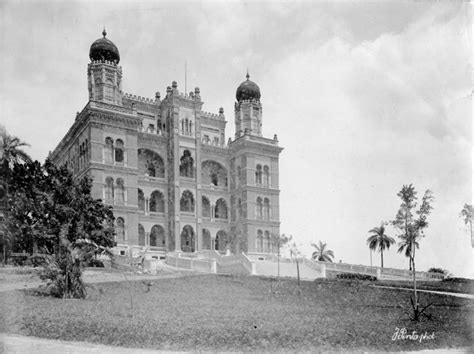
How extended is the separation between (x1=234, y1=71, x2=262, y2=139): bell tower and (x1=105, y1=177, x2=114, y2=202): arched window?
14.7m

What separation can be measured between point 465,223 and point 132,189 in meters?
28.1

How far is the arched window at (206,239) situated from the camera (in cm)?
4672

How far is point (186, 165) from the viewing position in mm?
46656

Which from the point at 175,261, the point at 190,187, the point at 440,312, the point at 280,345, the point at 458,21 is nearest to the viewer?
the point at 280,345

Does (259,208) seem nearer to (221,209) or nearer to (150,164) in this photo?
(221,209)

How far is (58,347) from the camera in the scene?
10.8 m

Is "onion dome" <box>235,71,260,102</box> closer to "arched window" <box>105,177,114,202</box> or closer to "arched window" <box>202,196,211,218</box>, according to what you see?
"arched window" <box>202,196,211,218</box>

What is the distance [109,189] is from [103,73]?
9.61m

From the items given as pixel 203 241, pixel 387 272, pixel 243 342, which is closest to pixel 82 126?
pixel 203 241

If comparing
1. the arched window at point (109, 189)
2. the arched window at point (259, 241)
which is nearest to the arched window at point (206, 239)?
the arched window at point (259, 241)

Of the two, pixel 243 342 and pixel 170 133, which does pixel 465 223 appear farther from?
pixel 170 133

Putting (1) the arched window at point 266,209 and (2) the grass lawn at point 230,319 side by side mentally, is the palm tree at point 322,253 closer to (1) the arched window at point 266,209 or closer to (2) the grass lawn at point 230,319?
(1) the arched window at point 266,209

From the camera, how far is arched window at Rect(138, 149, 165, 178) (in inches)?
1750
